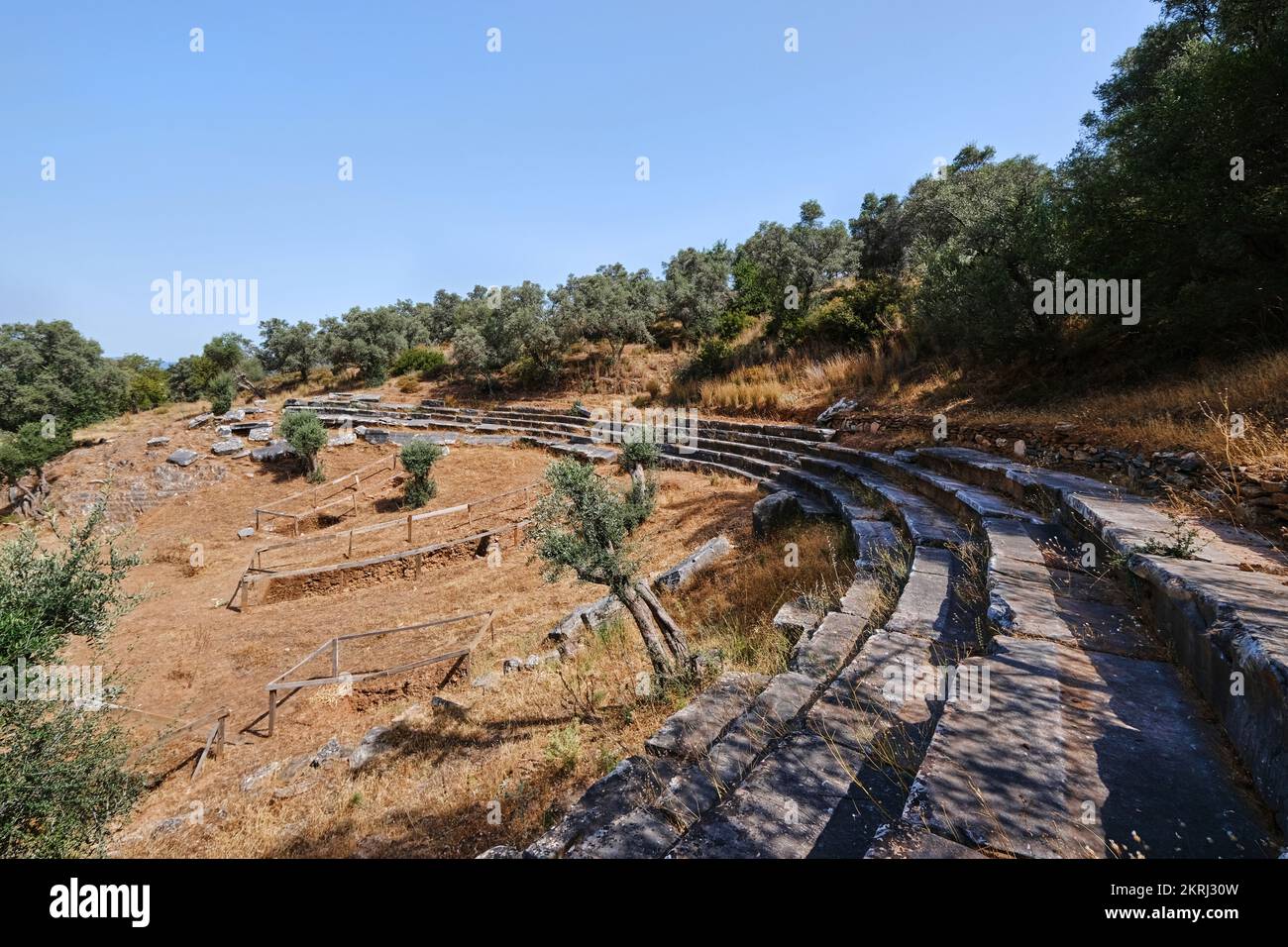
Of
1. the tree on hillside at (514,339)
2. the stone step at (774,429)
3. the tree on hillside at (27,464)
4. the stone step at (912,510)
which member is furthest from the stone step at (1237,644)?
the tree on hillside at (27,464)

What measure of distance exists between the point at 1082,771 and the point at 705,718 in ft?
8.06

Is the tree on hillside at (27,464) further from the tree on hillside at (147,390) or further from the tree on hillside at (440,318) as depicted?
the tree on hillside at (440,318)

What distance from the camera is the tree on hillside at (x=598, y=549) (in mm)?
5438

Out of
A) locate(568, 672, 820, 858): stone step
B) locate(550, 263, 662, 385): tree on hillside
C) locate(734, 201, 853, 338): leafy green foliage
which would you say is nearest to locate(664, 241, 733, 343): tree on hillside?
locate(550, 263, 662, 385): tree on hillside

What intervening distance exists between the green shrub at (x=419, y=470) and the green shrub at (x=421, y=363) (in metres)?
19.8

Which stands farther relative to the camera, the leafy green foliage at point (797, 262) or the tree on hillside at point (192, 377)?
the tree on hillside at point (192, 377)

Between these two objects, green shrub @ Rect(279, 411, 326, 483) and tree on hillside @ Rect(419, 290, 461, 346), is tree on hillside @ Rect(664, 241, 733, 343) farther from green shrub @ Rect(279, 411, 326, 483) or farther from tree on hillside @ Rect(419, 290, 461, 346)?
tree on hillside @ Rect(419, 290, 461, 346)

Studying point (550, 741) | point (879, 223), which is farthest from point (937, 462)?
point (879, 223)

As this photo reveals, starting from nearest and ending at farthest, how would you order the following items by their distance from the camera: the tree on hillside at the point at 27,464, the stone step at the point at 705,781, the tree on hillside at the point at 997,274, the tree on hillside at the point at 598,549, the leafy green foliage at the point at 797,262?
the stone step at the point at 705,781 → the tree on hillside at the point at 598,549 → the tree on hillside at the point at 997,274 → the tree on hillside at the point at 27,464 → the leafy green foliage at the point at 797,262

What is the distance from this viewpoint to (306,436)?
1978 cm

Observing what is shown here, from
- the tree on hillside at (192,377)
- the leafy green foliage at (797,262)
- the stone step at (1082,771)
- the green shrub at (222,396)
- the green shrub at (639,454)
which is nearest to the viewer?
the stone step at (1082,771)

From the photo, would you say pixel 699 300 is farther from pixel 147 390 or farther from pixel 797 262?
pixel 147 390

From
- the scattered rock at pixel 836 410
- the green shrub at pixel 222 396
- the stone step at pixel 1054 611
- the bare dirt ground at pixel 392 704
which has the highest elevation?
the green shrub at pixel 222 396
